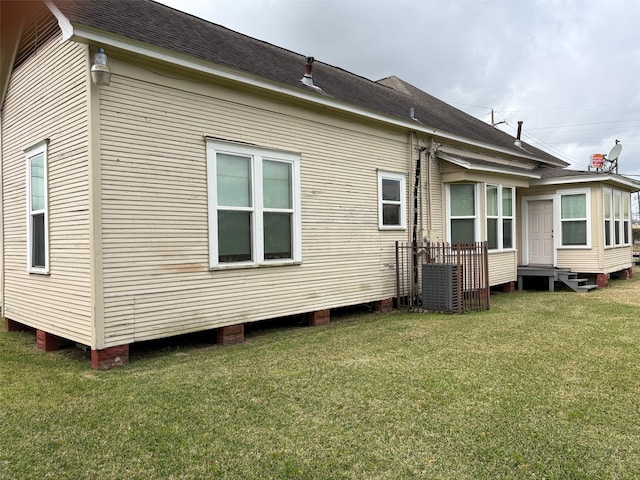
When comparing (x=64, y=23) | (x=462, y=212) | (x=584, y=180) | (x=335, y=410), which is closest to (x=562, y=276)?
(x=584, y=180)

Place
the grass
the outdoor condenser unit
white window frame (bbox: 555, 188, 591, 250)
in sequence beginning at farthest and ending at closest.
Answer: white window frame (bbox: 555, 188, 591, 250) → the outdoor condenser unit → the grass

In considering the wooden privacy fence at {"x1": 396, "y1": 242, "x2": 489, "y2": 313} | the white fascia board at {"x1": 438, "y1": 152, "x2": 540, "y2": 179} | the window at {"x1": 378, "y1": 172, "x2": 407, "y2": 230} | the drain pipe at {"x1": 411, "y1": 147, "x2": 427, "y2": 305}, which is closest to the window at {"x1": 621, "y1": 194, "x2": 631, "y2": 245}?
the white fascia board at {"x1": 438, "y1": 152, "x2": 540, "y2": 179}

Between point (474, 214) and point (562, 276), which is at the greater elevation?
point (474, 214)

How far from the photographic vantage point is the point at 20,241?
6715 mm

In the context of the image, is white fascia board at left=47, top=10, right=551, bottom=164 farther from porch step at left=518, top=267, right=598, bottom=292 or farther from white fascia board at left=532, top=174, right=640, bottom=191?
porch step at left=518, top=267, right=598, bottom=292

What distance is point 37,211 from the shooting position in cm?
614

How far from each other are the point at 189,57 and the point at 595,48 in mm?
20391

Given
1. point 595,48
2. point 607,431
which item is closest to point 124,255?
point 607,431

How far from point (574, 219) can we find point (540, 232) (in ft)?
3.15

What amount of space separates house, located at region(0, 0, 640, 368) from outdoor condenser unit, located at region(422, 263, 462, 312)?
706 millimetres

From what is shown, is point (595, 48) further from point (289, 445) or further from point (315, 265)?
point (289, 445)

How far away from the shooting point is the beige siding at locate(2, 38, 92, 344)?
16.8ft

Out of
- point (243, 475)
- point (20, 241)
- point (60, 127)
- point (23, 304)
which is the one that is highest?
point (60, 127)

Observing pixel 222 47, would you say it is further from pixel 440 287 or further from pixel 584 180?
pixel 584 180
